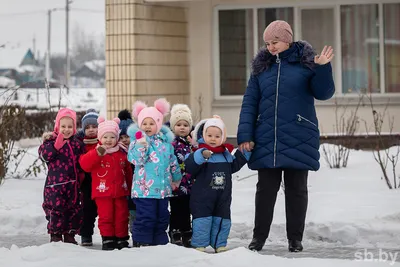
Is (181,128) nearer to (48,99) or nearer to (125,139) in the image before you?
(125,139)

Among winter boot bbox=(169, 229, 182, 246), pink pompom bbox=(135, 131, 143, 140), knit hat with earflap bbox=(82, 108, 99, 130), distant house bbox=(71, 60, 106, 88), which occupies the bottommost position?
winter boot bbox=(169, 229, 182, 246)

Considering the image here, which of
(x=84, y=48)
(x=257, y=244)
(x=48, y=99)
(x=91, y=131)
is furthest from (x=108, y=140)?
(x=84, y=48)

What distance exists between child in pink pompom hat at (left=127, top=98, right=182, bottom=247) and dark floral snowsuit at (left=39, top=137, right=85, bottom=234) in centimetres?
73

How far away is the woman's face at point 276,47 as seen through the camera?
860 cm

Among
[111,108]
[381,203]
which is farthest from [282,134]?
[111,108]

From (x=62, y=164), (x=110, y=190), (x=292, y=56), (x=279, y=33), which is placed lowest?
(x=110, y=190)

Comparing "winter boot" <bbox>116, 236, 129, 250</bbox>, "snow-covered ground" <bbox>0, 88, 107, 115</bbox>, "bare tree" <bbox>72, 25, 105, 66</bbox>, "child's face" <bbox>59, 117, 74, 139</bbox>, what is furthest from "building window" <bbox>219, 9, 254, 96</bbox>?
"bare tree" <bbox>72, 25, 105, 66</bbox>

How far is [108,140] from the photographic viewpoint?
911 cm

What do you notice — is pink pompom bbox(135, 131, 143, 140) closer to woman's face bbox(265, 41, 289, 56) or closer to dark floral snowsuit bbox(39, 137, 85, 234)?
dark floral snowsuit bbox(39, 137, 85, 234)

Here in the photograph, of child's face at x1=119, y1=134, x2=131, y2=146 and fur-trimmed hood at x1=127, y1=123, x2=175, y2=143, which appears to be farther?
child's face at x1=119, y1=134, x2=131, y2=146

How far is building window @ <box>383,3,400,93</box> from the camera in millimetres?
17734

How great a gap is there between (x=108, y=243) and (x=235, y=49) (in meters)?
9.30

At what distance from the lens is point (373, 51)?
17984mm

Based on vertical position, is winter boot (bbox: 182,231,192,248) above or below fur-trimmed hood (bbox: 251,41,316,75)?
below
